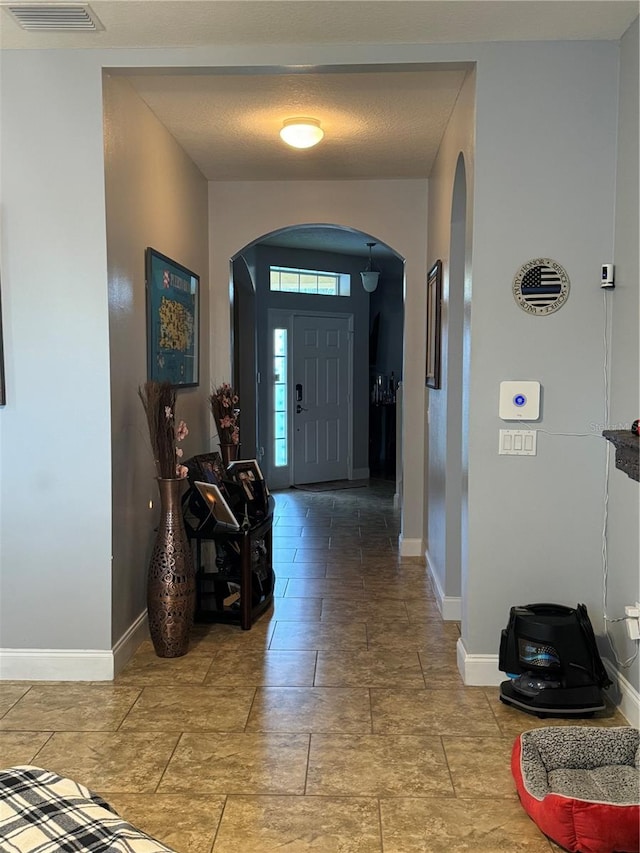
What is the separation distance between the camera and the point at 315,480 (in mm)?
8812

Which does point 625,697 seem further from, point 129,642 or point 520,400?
point 129,642

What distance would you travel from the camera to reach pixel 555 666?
2.89 meters

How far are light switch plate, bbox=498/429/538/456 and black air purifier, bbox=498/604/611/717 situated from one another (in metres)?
0.67

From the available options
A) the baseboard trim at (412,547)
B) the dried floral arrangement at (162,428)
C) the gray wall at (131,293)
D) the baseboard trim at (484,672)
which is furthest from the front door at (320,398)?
the baseboard trim at (484,672)

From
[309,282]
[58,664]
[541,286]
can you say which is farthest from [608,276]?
[309,282]

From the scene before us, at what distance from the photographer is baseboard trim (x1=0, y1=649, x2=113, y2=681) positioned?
130 inches

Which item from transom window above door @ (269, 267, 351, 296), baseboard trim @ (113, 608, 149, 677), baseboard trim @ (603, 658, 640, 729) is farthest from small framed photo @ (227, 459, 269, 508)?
transom window above door @ (269, 267, 351, 296)

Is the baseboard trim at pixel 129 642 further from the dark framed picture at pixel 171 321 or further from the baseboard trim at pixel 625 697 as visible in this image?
the baseboard trim at pixel 625 697

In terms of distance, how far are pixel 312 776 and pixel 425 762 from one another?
40 centimetres

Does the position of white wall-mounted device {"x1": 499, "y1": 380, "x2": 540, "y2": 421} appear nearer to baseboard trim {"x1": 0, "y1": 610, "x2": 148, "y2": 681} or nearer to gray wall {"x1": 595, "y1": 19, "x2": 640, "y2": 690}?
gray wall {"x1": 595, "y1": 19, "x2": 640, "y2": 690}

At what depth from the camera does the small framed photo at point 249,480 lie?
428 cm

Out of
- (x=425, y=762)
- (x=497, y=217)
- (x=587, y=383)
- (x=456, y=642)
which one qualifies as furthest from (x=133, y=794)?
(x=497, y=217)

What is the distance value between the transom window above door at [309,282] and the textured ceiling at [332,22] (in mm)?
5399

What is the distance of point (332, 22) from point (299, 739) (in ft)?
8.98
